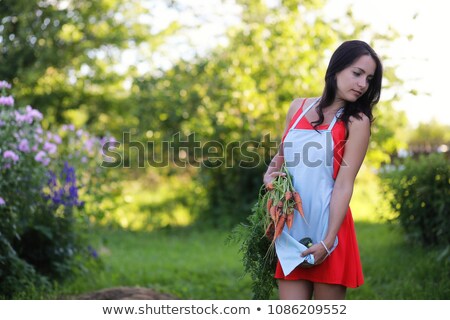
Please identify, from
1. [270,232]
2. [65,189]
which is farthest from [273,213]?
[65,189]

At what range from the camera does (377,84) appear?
113 inches

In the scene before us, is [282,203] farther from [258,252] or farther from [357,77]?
[357,77]

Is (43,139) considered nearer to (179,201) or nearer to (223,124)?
(223,124)

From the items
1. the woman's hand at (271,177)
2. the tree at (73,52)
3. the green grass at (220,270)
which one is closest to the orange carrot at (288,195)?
the woman's hand at (271,177)

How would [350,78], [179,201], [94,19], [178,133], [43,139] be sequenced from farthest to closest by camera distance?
[94,19] < [179,201] < [178,133] < [43,139] < [350,78]

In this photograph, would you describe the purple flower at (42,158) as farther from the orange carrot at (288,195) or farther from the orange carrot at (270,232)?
the orange carrot at (288,195)

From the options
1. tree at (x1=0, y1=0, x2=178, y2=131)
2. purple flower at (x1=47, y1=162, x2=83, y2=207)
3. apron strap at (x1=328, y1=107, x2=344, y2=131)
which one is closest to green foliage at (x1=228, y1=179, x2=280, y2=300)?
apron strap at (x1=328, y1=107, x2=344, y2=131)

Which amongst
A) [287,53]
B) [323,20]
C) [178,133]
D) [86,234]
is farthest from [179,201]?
[86,234]

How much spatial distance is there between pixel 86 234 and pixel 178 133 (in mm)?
4261

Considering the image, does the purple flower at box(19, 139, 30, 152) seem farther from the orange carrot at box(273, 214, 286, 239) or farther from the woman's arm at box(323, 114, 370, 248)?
the woman's arm at box(323, 114, 370, 248)

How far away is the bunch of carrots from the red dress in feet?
0.64

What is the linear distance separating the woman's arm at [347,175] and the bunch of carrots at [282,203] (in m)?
0.15

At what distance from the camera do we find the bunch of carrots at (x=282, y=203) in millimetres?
2840

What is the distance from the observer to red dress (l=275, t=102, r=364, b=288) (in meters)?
2.77
